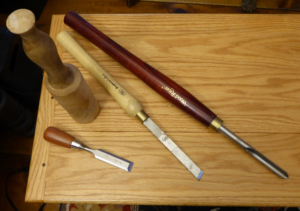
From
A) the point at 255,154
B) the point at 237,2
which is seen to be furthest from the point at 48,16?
the point at 255,154

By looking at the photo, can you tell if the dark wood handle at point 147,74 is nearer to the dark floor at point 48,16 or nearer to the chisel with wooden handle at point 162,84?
the chisel with wooden handle at point 162,84

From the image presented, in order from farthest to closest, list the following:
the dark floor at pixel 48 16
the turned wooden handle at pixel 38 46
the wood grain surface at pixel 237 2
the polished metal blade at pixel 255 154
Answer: the wood grain surface at pixel 237 2 < the dark floor at pixel 48 16 < the polished metal blade at pixel 255 154 < the turned wooden handle at pixel 38 46

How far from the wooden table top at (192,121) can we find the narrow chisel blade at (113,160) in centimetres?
1

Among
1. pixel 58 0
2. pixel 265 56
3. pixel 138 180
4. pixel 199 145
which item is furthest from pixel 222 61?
pixel 58 0

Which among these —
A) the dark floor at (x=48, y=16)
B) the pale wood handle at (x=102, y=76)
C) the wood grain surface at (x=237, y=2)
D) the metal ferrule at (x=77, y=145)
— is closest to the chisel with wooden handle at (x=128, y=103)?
the pale wood handle at (x=102, y=76)

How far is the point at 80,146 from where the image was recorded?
1.52 feet

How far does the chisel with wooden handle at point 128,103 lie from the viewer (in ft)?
1.51

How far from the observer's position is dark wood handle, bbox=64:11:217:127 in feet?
1.53

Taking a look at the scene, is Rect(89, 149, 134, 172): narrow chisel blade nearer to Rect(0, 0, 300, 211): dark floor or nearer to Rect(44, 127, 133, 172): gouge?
Rect(44, 127, 133, 172): gouge

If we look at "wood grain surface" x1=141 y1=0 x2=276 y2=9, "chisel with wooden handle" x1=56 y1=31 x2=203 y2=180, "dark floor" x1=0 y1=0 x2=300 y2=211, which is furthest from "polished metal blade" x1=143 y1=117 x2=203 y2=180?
"wood grain surface" x1=141 y1=0 x2=276 y2=9

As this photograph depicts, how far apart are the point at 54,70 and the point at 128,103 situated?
165 millimetres

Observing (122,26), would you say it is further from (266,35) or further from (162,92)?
(266,35)

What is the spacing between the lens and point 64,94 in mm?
372

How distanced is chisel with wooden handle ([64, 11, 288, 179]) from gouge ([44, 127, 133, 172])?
0.16 metres
